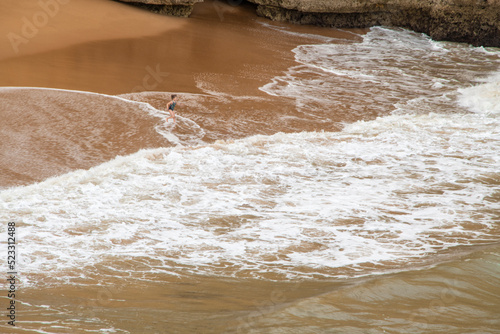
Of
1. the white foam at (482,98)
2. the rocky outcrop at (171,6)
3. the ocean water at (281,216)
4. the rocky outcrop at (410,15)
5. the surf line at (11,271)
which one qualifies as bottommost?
the surf line at (11,271)

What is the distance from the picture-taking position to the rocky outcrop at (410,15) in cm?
1814

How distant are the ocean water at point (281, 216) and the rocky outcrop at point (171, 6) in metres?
7.60

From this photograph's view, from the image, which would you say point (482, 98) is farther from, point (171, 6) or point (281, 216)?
point (171, 6)

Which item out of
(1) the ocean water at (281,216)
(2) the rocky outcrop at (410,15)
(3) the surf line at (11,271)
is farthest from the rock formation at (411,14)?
(3) the surf line at (11,271)

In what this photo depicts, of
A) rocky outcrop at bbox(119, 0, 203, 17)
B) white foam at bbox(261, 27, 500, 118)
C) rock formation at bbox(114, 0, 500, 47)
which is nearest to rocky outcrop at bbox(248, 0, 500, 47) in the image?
rock formation at bbox(114, 0, 500, 47)

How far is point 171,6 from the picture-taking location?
16.8m

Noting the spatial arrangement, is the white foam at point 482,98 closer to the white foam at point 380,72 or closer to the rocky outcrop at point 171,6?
the white foam at point 380,72

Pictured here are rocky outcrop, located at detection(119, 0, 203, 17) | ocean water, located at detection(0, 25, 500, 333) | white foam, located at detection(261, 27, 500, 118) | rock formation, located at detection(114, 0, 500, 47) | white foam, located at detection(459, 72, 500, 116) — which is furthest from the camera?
rock formation, located at detection(114, 0, 500, 47)

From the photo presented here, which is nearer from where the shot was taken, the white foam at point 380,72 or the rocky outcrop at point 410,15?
the white foam at point 380,72

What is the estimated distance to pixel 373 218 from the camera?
5.23 metres

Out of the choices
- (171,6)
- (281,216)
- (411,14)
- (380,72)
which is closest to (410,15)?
(411,14)

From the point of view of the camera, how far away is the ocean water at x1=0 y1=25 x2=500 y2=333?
337cm

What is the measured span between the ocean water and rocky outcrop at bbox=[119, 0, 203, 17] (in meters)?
7.60

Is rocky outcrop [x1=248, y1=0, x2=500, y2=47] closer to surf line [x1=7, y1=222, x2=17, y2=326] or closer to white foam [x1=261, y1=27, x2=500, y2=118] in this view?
white foam [x1=261, y1=27, x2=500, y2=118]
